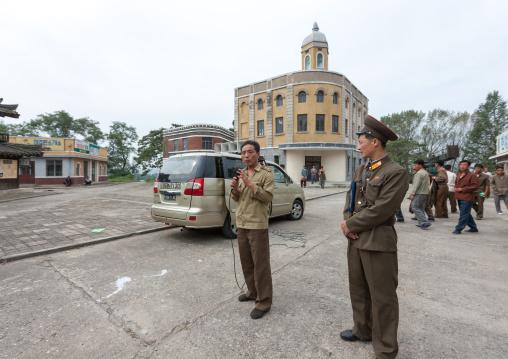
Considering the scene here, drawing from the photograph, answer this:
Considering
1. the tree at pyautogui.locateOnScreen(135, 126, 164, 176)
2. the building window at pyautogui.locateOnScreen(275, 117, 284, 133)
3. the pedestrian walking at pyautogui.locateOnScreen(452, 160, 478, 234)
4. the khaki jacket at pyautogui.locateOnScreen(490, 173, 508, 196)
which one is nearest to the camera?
the pedestrian walking at pyautogui.locateOnScreen(452, 160, 478, 234)

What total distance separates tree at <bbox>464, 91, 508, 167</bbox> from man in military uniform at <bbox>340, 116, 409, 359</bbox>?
176 feet

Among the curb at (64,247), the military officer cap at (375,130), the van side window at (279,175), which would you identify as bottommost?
the curb at (64,247)

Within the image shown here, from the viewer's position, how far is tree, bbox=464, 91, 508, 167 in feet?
139

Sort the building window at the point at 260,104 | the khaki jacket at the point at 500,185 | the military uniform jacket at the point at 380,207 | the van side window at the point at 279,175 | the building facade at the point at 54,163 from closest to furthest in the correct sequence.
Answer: the military uniform jacket at the point at 380,207 → the van side window at the point at 279,175 → the khaki jacket at the point at 500,185 → the building facade at the point at 54,163 → the building window at the point at 260,104

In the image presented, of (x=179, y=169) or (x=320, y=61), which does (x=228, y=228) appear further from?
(x=320, y=61)

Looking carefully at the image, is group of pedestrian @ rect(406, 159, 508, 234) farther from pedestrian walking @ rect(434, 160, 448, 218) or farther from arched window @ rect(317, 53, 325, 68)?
arched window @ rect(317, 53, 325, 68)

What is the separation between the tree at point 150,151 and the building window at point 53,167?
18137 mm

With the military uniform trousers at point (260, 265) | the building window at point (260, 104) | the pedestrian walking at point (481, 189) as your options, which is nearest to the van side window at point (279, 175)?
the military uniform trousers at point (260, 265)

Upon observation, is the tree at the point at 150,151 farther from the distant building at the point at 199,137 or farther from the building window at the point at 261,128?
the building window at the point at 261,128

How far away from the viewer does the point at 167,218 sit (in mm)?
5387

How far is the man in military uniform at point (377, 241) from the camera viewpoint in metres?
1.97

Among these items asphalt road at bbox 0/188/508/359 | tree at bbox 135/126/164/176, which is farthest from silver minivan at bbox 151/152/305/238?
tree at bbox 135/126/164/176

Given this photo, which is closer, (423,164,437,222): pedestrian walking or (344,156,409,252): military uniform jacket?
(344,156,409,252): military uniform jacket

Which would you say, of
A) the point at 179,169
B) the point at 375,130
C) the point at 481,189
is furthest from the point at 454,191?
the point at 179,169
